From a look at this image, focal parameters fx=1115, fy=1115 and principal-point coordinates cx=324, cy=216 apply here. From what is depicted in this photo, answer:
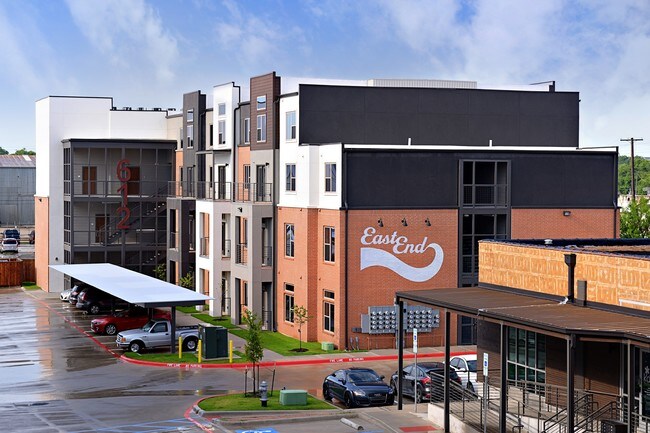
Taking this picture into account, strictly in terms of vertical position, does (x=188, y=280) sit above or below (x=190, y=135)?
below

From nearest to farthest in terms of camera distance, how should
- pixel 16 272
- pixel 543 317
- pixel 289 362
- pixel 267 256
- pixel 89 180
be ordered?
1. pixel 543 317
2. pixel 289 362
3. pixel 267 256
4. pixel 89 180
5. pixel 16 272

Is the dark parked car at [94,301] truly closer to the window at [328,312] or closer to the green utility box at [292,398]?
the window at [328,312]

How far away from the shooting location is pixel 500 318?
30.3 m

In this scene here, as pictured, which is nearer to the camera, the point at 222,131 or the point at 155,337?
the point at 155,337

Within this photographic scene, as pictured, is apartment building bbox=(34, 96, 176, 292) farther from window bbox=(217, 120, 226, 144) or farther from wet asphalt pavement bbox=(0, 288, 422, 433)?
wet asphalt pavement bbox=(0, 288, 422, 433)

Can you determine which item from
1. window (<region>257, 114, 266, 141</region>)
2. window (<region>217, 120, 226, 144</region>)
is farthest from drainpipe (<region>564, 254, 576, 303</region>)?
window (<region>217, 120, 226, 144</region>)

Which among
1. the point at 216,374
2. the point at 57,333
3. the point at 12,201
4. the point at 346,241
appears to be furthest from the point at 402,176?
the point at 12,201

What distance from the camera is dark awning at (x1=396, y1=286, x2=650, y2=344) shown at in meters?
26.9

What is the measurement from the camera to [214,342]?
5059 cm

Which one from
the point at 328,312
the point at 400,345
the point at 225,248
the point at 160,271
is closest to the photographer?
the point at 400,345

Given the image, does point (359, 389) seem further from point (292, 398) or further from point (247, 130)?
point (247, 130)

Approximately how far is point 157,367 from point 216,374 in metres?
3.32

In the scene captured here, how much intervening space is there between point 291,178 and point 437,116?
9.08 metres

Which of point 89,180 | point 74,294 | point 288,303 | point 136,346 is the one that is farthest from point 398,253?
point 89,180
